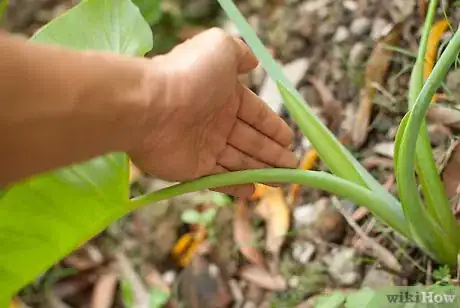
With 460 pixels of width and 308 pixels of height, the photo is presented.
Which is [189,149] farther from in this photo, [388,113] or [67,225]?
[388,113]

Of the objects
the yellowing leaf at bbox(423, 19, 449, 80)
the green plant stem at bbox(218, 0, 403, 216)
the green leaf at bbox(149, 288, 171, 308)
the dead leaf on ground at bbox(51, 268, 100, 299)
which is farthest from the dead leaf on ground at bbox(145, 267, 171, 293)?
the yellowing leaf at bbox(423, 19, 449, 80)

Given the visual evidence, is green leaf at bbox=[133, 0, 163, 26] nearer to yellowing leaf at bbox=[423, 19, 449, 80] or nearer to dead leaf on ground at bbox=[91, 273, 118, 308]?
yellowing leaf at bbox=[423, 19, 449, 80]

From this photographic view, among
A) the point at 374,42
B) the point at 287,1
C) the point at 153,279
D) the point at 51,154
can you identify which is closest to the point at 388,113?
the point at 374,42

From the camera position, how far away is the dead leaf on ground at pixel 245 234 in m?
1.15

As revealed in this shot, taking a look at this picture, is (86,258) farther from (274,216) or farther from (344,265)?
(344,265)

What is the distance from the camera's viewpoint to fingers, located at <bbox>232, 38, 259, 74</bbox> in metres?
0.79

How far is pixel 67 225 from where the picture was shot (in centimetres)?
78

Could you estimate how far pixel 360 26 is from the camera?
3.92 ft

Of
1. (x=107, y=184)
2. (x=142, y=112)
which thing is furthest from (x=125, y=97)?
(x=107, y=184)

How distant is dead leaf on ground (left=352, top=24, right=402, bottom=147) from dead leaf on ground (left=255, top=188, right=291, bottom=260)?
159 millimetres

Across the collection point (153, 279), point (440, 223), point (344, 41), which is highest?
point (344, 41)

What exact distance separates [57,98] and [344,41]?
762mm

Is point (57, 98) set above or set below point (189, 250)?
above

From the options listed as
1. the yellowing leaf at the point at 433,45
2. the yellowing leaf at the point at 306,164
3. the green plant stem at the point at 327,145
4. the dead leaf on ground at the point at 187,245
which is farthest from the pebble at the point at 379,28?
the dead leaf on ground at the point at 187,245
